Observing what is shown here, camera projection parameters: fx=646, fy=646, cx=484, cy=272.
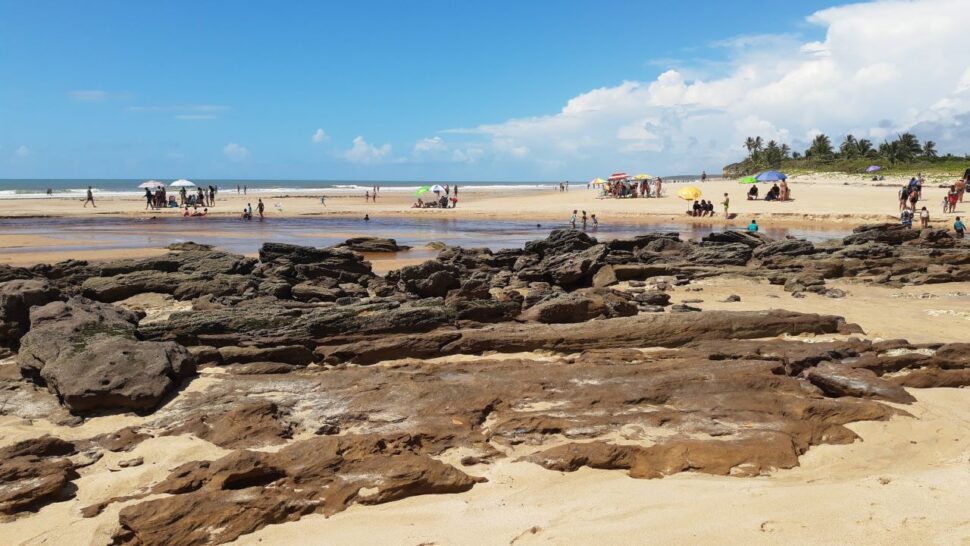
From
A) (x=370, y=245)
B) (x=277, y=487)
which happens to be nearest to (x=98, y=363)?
(x=277, y=487)

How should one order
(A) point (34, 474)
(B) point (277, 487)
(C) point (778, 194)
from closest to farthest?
1. (B) point (277, 487)
2. (A) point (34, 474)
3. (C) point (778, 194)

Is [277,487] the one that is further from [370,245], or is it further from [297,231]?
[297,231]

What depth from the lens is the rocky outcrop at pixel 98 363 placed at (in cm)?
755

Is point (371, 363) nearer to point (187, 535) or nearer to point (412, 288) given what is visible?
point (187, 535)

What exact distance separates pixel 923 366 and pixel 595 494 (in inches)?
238

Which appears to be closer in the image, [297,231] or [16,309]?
[16,309]

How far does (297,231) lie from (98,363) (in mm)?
32101

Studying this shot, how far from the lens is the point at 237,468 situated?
19.0ft

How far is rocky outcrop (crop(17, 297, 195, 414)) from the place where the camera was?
7.55 meters

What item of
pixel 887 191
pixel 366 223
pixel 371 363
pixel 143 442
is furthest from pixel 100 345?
pixel 887 191

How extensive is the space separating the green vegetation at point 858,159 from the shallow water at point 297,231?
48456mm

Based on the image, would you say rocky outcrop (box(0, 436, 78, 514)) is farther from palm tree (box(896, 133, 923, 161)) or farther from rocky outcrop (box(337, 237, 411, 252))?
palm tree (box(896, 133, 923, 161))

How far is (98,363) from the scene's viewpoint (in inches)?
313

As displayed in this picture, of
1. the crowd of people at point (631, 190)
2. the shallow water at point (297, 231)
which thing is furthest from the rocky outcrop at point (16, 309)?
the crowd of people at point (631, 190)
